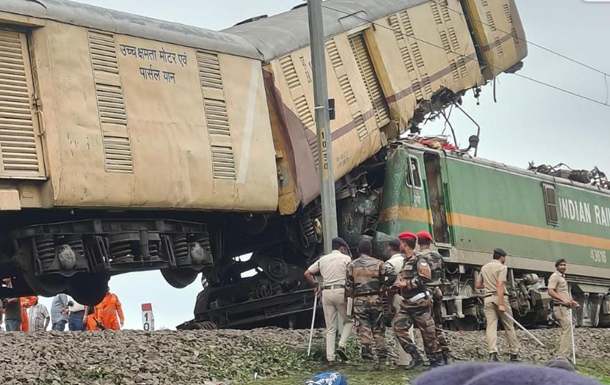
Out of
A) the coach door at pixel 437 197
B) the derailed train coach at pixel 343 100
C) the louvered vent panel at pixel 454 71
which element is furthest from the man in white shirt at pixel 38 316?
the louvered vent panel at pixel 454 71

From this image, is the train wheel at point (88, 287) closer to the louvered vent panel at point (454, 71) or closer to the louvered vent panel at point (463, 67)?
the louvered vent panel at point (454, 71)

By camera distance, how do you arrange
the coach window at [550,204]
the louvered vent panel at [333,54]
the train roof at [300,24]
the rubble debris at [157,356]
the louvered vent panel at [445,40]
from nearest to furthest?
the rubble debris at [157,356]
the train roof at [300,24]
the louvered vent panel at [333,54]
the louvered vent panel at [445,40]
the coach window at [550,204]

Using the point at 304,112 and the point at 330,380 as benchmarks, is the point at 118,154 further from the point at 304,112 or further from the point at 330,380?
the point at 330,380

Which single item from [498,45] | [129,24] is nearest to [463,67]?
[498,45]

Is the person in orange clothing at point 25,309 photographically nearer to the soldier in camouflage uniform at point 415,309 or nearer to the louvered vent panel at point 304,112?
the louvered vent panel at point 304,112

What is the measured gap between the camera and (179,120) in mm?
11633

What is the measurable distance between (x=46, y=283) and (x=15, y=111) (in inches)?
85.4

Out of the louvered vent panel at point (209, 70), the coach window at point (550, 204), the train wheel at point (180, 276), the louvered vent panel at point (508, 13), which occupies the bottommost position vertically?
the train wheel at point (180, 276)

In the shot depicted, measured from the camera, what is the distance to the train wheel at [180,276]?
1245cm

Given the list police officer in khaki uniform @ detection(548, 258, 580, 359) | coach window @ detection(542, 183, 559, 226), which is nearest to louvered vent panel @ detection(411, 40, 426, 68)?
coach window @ detection(542, 183, 559, 226)

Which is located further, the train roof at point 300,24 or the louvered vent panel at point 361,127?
the louvered vent panel at point 361,127

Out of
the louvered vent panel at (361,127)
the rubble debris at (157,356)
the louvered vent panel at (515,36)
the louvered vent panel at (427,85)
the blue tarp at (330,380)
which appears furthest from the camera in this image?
the louvered vent panel at (515,36)

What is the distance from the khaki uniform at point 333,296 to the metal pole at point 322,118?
109 centimetres

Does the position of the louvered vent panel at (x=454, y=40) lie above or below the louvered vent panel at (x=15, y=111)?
above
